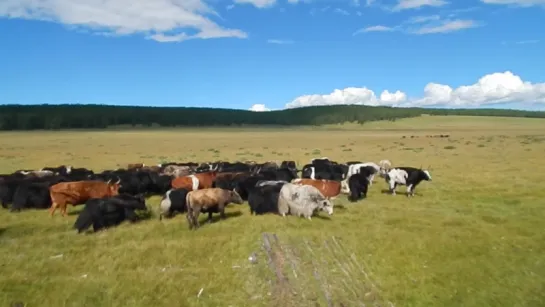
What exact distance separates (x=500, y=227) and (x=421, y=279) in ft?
15.9

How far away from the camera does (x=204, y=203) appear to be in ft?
43.1

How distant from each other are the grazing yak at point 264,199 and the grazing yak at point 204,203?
0.75 metres

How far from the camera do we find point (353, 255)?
9.81 m

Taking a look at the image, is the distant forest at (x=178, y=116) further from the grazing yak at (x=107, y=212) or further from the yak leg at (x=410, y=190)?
the yak leg at (x=410, y=190)

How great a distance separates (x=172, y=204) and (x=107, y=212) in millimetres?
1964

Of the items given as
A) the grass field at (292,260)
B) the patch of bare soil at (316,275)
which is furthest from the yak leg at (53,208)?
the patch of bare soil at (316,275)

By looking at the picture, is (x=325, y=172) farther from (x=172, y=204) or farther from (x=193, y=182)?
(x=172, y=204)

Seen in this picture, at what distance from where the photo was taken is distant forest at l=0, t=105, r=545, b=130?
12338 centimetres

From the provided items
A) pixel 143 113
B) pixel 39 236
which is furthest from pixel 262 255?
pixel 143 113

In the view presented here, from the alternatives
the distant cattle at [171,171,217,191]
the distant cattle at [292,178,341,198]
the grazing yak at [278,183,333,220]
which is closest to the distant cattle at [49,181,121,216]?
the distant cattle at [171,171,217,191]

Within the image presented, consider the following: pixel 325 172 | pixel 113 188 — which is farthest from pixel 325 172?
pixel 113 188

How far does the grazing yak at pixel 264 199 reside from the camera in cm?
1392

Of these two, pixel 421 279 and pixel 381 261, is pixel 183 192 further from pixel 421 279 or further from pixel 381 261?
pixel 421 279

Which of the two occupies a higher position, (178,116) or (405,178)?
(178,116)
